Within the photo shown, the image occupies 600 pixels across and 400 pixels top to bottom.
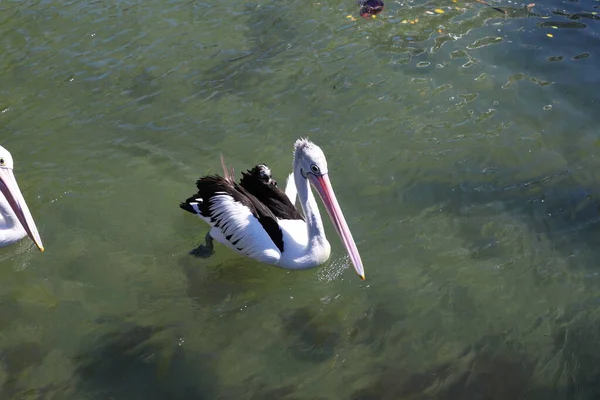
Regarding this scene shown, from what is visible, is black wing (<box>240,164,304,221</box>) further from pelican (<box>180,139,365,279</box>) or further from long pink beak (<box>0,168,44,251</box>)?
long pink beak (<box>0,168,44,251</box>)

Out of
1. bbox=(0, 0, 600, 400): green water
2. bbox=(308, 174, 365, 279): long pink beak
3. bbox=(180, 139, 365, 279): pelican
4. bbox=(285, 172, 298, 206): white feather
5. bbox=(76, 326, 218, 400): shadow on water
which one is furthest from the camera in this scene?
bbox=(285, 172, 298, 206): white feather

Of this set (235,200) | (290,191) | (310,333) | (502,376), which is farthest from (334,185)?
(502,376)

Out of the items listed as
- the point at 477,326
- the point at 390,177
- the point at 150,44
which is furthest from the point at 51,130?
the point at 477,326

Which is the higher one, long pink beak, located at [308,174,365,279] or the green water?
long pink beak, located at [308,174,365,279]

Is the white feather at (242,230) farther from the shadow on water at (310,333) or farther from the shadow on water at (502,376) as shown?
the shadow on water at (502,376)

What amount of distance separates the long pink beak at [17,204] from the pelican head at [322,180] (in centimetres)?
211

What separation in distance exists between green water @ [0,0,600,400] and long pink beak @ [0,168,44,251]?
0.33 meters

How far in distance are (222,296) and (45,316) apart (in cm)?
131

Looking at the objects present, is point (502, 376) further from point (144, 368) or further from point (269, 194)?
point (144, 368)

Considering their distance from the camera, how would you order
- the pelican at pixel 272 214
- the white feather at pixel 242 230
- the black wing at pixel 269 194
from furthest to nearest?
the black wing at pixel 269 194
the white feather at pixel 242 230
the pelican at pixel 272 214

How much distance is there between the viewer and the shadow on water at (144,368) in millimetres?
4258

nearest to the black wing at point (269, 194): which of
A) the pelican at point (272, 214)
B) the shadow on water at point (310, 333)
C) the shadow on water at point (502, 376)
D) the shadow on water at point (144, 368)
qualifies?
the pelican at point (272, 214)

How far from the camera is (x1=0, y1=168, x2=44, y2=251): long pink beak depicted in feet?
16.4

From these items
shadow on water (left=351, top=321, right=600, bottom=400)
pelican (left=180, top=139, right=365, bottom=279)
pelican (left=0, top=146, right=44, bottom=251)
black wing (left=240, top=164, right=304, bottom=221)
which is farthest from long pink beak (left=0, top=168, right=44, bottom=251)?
shadow on water (left=351, top=321, right=600, bottom=400)
